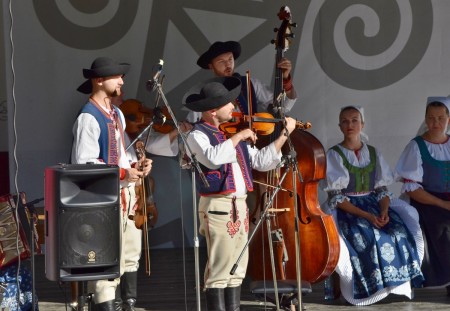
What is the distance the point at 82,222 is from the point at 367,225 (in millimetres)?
2420

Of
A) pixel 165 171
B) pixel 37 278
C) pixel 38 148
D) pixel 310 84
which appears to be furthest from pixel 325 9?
pixel 37 278

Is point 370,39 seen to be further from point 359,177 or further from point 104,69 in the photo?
point 104,69

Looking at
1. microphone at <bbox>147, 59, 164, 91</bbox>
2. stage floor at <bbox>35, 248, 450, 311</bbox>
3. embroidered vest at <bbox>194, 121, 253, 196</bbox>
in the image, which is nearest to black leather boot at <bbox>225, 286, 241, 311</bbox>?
stage floor at <bbox>35, 248, 450, 311</bbox>

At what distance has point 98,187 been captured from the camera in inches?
199

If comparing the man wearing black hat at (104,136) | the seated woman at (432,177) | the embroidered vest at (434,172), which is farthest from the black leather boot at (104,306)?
the embroidered vest at (434,172)

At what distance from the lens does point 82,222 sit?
5.00 metres

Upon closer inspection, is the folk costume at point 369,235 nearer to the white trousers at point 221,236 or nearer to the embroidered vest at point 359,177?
the embroidered vest at point 359,177

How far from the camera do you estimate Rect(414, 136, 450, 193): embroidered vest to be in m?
7.05

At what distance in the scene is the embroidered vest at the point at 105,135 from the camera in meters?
5.67

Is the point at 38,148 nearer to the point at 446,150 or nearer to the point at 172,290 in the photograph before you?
the point at 172,290

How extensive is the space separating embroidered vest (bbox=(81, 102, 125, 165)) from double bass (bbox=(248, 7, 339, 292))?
1052 mm

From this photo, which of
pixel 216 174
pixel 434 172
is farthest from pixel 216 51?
pixel 434 172

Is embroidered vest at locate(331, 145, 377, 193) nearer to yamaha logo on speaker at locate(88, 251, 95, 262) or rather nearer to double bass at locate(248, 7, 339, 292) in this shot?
double bass at locate(248, 7, 339, 292)

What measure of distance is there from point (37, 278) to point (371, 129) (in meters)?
2.97
